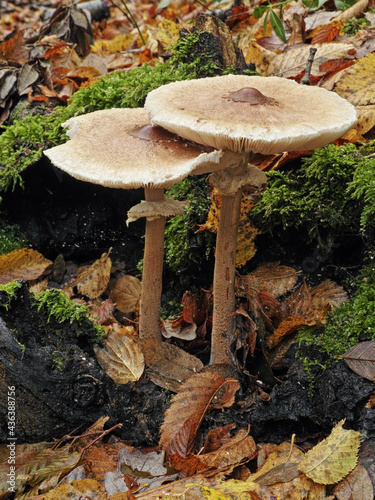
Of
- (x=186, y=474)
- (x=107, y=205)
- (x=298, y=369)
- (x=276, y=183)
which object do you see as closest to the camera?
(x=186, y=474)

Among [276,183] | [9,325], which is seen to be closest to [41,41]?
[276,183]

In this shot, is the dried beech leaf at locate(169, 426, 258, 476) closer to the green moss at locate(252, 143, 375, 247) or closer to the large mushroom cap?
the green moss at locate(252, 143, 375, 247)

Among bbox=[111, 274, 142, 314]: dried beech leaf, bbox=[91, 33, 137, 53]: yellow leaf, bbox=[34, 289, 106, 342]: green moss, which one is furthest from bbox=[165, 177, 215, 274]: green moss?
bbox=[91, 33, 137, 53]: yellow leaf

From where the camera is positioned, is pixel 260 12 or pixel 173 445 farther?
pixel 260 12

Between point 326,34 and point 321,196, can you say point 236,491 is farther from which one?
point 326,34

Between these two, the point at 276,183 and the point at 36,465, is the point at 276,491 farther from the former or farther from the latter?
the point at 276,183

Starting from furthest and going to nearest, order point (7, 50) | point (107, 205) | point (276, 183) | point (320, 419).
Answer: point (7, 50) < point (107, 205) < point (276, 183) < point (320, 419)
